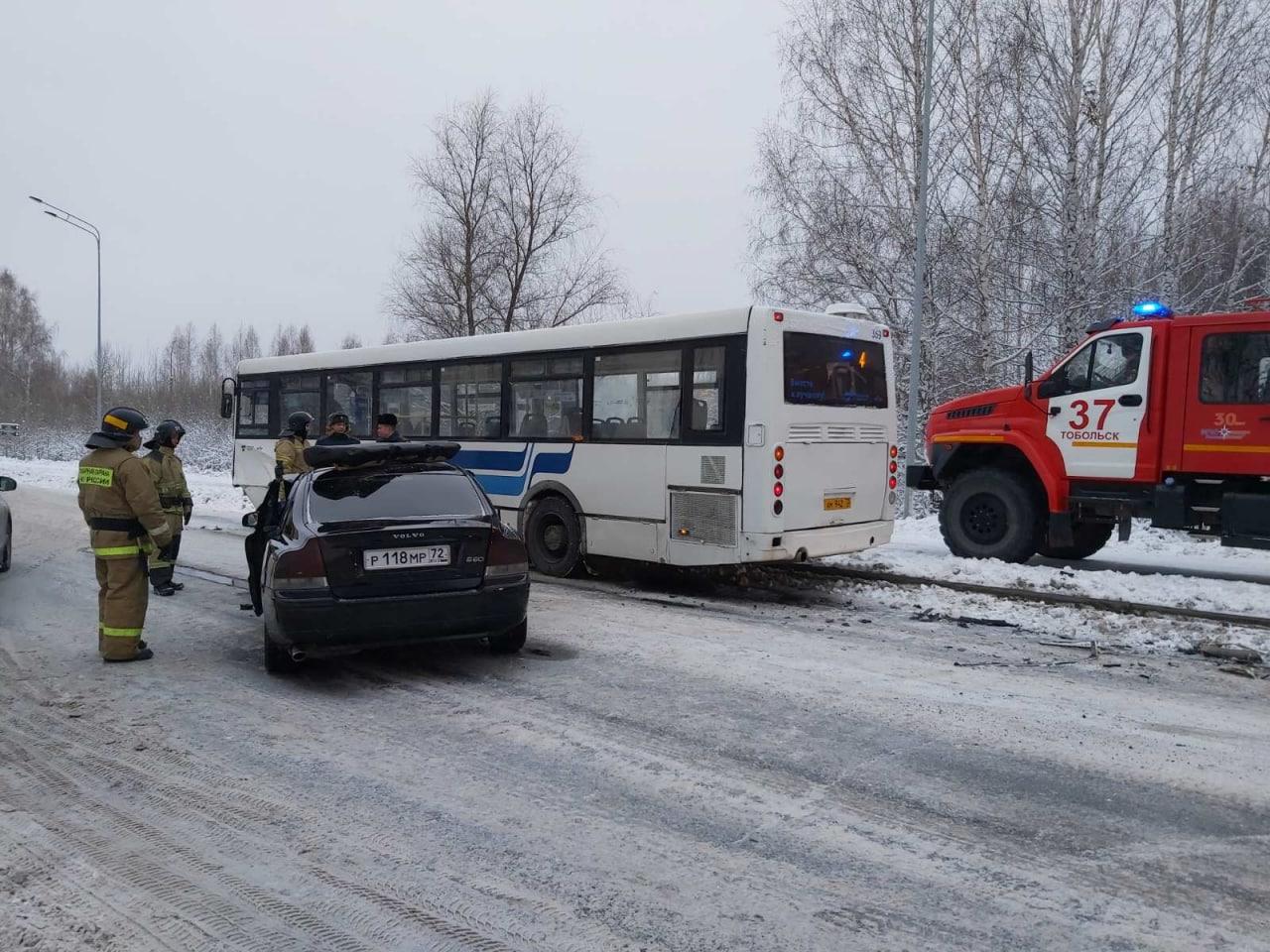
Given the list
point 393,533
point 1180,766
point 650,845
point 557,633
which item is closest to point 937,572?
point 557,633

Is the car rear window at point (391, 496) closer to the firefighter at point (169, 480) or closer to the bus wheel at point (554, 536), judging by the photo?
the bus wheel at point (554, 536)

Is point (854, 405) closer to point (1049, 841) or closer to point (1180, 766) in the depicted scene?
point (1180, 766)

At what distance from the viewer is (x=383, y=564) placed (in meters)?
5.95

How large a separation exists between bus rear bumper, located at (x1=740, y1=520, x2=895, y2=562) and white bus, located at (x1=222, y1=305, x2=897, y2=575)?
17mm

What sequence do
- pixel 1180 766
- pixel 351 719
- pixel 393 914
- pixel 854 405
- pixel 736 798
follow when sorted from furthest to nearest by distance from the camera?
pixel 854 405 → pixel 351 719 → pixel 1180 766 → pixel 736 798 → pixel 393 914

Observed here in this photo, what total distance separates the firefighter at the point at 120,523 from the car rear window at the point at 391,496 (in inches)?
46.4

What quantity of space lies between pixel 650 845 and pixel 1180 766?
9.10 ft

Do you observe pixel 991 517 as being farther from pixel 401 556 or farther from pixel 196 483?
pixel 196 483

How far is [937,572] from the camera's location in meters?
10.2

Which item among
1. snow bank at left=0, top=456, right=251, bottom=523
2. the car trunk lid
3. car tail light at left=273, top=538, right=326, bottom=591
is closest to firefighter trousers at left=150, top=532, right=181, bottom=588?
car tail light at left=273, top=538, right=326, bottom=591

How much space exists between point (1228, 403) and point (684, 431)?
5.47 m

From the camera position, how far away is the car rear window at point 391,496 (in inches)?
244

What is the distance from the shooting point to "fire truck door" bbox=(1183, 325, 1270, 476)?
9.14m

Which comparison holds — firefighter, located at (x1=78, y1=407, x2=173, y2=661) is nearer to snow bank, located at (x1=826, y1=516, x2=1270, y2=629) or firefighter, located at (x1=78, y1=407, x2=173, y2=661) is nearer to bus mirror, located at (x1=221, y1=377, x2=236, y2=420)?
snow bank, located at (x1=826, y1=516, x2=1270, y2=629)
